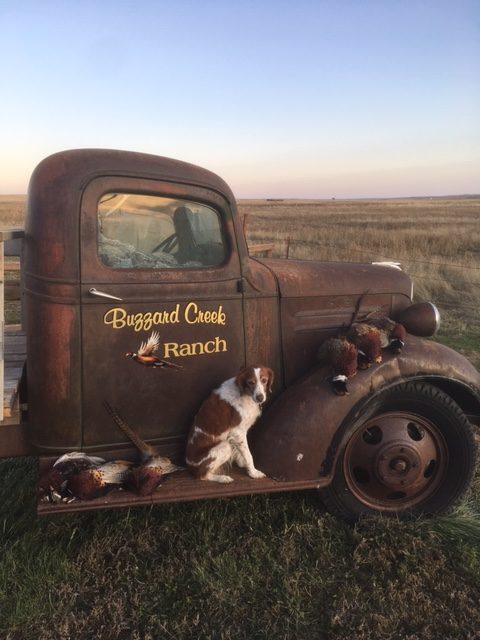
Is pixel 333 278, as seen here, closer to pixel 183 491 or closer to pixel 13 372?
pixel 183 491

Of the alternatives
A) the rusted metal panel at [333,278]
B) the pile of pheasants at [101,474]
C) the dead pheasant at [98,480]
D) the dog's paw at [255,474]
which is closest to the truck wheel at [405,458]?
the dog's paw at [255,474]

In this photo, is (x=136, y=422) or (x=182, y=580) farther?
(x=136, y=422)

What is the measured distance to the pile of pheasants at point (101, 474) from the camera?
2.62 meters

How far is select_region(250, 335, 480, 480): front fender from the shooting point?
2.92 metres

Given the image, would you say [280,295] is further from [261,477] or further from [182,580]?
[182,580]

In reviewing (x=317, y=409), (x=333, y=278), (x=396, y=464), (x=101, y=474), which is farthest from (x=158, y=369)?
(x=396, y=464)

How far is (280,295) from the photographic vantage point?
325cm

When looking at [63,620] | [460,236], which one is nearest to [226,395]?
[63,620]

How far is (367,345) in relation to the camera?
3.06 meters

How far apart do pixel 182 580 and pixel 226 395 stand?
0.99 meters

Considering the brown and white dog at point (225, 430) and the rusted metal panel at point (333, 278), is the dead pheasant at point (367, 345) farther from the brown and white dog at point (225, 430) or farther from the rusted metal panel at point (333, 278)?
the brown and white dog at point (225, 430)

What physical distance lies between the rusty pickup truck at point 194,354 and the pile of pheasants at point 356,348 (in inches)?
2.3

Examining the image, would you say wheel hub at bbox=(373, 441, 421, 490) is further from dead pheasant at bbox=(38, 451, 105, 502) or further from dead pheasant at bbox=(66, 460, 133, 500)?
dead pheasant at bbox=(38, 451, 105, 502)

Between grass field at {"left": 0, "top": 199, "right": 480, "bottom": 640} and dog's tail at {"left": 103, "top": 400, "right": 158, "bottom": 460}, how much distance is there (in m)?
0.46
